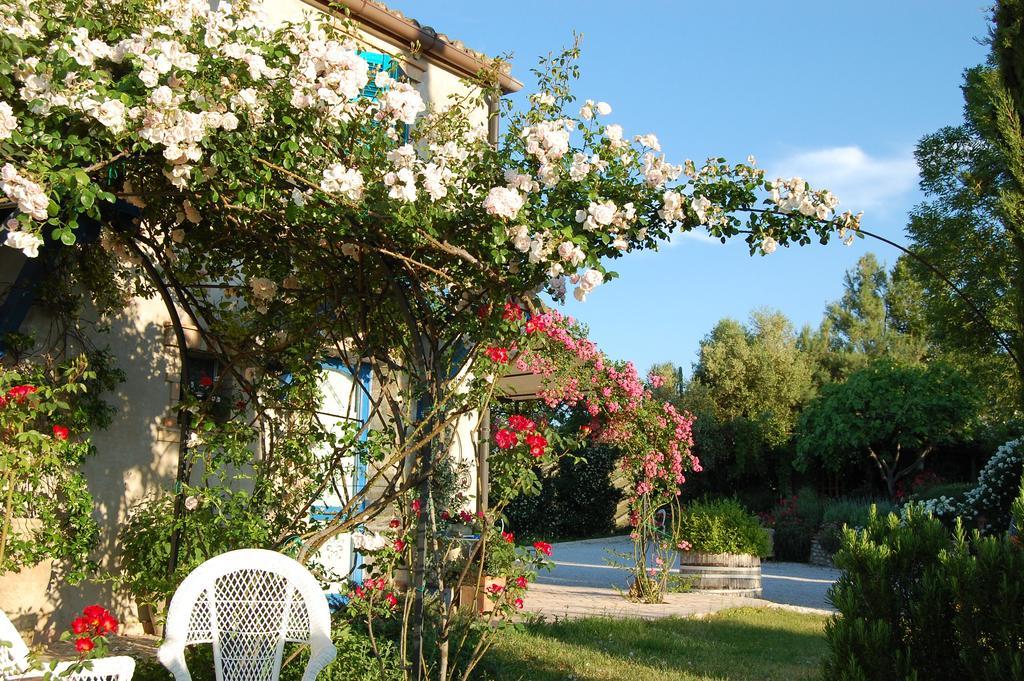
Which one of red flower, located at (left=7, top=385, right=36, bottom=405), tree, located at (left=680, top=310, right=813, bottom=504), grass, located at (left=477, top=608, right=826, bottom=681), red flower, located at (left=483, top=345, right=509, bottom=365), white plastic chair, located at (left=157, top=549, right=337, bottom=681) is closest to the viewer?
white plastic chair, located at (left=157, top=549, right=337, bottom=681)

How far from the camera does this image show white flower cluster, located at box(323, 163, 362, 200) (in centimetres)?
366

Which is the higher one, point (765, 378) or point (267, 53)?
point (765, 378)

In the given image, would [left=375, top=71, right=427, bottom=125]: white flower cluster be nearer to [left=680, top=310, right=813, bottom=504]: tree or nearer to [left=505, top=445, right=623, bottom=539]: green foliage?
[left=505, top=445, right=623, bottom=539]: green foliage

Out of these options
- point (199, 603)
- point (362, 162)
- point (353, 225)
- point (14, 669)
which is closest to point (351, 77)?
point (362, 162)

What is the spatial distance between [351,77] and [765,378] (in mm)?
22735

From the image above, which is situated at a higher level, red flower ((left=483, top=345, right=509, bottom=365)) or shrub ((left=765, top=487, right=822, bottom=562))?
red flower ((left=483, top=345, right=509, bottom=365))

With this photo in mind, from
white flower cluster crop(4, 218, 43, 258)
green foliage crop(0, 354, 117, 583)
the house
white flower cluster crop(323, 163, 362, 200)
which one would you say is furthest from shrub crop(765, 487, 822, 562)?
white flower cluster crop(4, 218, 43, 258)

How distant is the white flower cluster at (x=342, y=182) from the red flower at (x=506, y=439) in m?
1.43

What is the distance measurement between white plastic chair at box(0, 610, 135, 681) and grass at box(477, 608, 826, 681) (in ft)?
7.35

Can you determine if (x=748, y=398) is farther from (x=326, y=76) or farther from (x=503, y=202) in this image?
(x=326, y=76)

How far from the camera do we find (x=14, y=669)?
10.2ft

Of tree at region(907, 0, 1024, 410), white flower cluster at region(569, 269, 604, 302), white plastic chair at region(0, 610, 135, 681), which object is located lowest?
white plastic chair at region(0, 610, 135, 681)

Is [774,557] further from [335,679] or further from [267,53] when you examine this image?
[267,53]

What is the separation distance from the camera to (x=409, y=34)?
8695 millimetres
